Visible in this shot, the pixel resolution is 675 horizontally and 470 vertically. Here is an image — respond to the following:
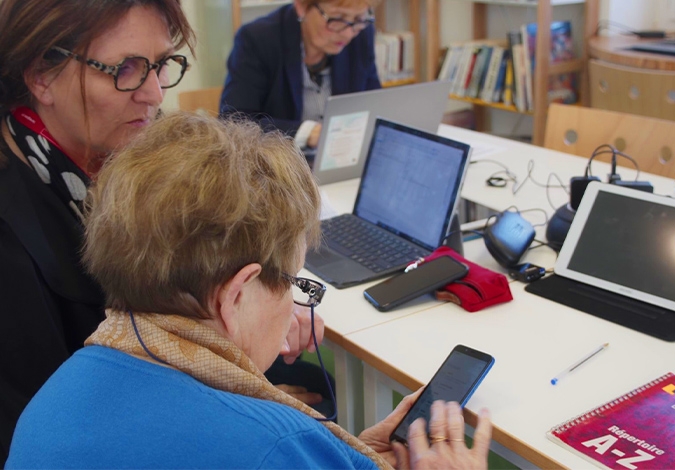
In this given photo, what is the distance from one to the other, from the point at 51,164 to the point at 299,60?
134 cm

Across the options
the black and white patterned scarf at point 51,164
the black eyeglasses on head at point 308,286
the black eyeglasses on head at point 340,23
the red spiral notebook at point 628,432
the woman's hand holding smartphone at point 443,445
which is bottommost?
the woman's hand holding smartphone at point 443,445

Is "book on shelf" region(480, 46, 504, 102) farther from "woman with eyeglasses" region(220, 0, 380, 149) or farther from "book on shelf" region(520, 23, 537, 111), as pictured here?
"woman with eyeglasses" region(220, 0, 380, 149)

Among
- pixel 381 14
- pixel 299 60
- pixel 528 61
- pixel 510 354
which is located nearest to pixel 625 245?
pixel 510 354

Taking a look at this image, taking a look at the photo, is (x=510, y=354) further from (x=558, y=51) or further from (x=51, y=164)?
(x=558, y=51)

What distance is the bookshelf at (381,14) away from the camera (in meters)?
3.84

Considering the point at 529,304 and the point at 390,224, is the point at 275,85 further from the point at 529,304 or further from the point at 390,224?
the point at 529,304

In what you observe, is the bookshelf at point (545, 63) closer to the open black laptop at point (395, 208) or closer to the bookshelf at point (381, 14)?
the bookshelf at point (381, 14)

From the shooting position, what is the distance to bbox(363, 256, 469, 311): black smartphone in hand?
1444mm

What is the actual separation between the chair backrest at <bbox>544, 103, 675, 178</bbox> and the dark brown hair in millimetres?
1571

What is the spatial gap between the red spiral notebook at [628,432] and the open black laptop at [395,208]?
59 cm

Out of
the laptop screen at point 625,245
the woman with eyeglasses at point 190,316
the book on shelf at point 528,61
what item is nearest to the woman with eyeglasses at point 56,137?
the woman with eyeglasses at point 190,316

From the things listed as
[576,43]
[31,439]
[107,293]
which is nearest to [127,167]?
[107,293]

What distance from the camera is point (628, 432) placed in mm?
1023


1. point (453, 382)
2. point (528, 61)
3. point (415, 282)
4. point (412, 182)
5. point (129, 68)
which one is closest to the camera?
point (453, 382)
